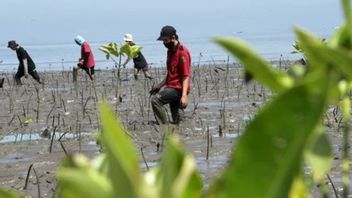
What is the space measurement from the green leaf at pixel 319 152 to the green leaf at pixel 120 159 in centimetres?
13

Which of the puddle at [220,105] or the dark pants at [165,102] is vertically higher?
the dark pants at [165,102]

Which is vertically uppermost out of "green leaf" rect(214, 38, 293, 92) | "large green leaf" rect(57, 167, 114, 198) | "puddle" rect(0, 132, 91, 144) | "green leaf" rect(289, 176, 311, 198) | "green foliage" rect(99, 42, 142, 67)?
"green leaf" rect(214, 38, 293, 92)

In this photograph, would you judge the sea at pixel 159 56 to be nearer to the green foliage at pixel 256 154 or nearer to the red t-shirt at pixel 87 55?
the green foliage at pixel 256 154

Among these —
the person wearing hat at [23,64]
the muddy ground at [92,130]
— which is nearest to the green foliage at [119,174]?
the muddy ground at [92,130]

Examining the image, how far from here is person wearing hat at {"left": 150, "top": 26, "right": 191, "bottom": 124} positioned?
8641 millimetres

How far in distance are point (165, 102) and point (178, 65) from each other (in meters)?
0.58

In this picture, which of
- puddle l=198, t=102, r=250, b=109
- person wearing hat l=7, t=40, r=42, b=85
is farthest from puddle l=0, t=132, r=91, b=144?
person wearing hat l=7, t=40, r=42, b=85

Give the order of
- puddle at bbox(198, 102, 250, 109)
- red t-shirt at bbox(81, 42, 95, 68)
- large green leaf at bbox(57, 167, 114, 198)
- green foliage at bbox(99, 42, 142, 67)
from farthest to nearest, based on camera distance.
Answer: red t-shirt at bbox(81, 42, 95, 68)
puddle at bbox(198, 102, 250, 109)
green foliage at bbox(99, 42, 142, 67)
large green leaf at bbox(57, 167, 114, 198)

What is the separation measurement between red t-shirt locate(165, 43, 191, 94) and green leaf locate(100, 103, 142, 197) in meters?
8.20

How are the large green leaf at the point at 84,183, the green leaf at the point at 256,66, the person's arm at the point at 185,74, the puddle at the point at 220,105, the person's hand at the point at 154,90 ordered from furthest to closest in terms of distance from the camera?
the puddle at the point at 220,105 < the person's hand at the point at 154,90 < the person's arm at the point at 185,74 < the green leaf at the point at 256,66 < the large green leaf at the point at 84,183

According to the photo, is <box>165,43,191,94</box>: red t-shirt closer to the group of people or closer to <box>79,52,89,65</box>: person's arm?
the group of people

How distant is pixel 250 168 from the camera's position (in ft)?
1.85

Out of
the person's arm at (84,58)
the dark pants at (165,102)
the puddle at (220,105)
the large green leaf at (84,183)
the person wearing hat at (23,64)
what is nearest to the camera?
the large green leaf at (84,183)

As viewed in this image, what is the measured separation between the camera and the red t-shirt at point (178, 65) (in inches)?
345
